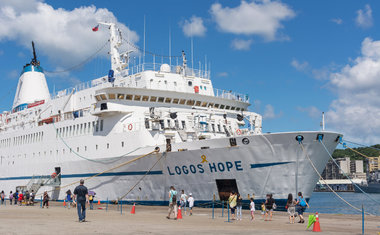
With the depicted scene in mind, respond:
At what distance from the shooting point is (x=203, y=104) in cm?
2756

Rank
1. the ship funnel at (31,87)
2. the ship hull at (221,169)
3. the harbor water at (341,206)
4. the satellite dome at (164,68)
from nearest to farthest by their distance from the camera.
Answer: the ship hull at (221,169), the satellite dome at (164,68), the harbor water at (341,206), the ship funnel at (31,87)

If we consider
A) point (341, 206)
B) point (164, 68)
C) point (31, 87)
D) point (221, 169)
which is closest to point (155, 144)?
point (221, 169)

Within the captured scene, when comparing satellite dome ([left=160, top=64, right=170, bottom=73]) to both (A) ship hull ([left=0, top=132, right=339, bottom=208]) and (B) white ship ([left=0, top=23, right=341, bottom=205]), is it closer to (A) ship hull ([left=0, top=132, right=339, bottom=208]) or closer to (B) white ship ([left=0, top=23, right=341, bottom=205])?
(B) white ship ([left=0, top=23, right=341, bottom=205])

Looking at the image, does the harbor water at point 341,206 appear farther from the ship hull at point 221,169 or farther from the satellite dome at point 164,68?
the satellite dome at point 164,68

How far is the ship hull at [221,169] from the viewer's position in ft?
64.5

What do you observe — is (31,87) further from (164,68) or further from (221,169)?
(221,169)

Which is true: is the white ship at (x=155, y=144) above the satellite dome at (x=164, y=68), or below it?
below

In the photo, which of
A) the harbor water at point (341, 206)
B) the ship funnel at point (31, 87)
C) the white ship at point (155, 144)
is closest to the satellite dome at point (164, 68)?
the white ship at point (155, 144)

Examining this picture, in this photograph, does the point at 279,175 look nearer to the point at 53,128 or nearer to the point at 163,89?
the point at 163,89

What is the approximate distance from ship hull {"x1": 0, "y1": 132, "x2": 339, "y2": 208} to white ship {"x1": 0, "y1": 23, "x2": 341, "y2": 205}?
0.15ft

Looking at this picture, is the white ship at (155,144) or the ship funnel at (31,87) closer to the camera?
the white ship at (155,144)

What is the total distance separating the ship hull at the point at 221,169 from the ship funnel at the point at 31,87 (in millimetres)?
16540

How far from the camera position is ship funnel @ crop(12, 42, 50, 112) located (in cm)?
3925

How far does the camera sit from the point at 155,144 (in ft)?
78.6
